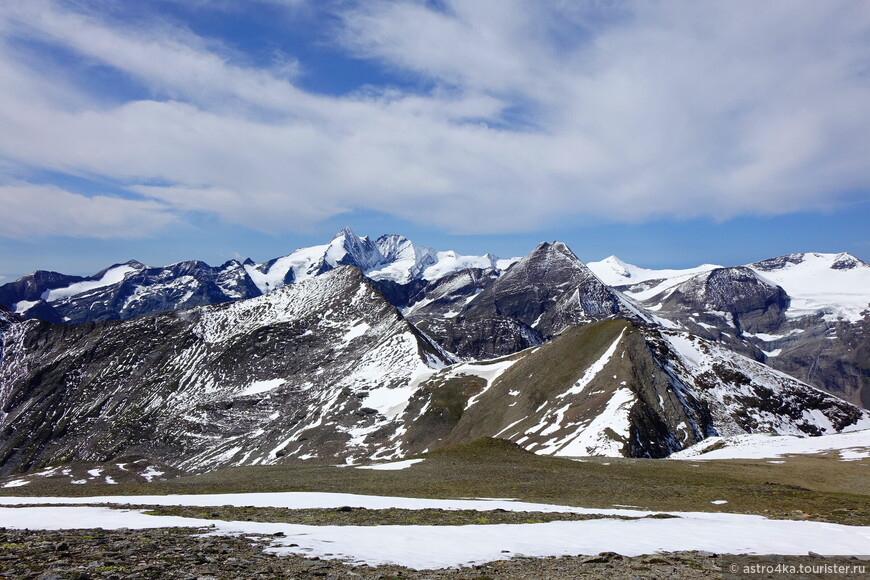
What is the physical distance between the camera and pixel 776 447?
3022 inches

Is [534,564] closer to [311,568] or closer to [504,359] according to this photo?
[311,568]

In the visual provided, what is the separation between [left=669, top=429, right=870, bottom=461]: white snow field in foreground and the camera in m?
70.2

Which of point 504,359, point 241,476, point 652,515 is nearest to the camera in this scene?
point 652,515

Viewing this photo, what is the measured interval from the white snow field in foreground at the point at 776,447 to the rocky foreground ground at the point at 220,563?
6066cm

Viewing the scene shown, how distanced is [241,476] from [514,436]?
60.1 meters

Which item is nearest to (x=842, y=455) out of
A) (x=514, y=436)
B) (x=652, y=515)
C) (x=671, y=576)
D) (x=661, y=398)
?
(x=661, y=398)

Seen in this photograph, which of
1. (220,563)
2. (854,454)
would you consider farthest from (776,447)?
(220,563)

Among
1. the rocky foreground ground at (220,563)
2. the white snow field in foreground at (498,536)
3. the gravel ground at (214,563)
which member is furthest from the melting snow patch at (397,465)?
the gravel ground at (214,563)

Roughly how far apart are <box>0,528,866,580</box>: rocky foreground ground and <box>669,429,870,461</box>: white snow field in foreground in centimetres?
6066

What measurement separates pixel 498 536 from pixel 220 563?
34.1ft

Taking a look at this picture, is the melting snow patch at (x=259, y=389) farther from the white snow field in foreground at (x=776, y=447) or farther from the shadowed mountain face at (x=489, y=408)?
the white snow field in foreground at (x=776, y=447)

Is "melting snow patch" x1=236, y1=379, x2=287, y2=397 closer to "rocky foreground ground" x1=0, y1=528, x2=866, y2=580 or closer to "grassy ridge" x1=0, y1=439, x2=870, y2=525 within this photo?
"grassy ridge" x1=0, y1=439, x2=870, y2=525

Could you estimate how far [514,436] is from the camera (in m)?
96.1

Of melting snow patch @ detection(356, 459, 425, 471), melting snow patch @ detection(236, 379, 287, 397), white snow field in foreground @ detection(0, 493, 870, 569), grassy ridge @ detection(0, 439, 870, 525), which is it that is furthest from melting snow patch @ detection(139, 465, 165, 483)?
white snow field in foreground @ detection(0, 493, 870, 569)
